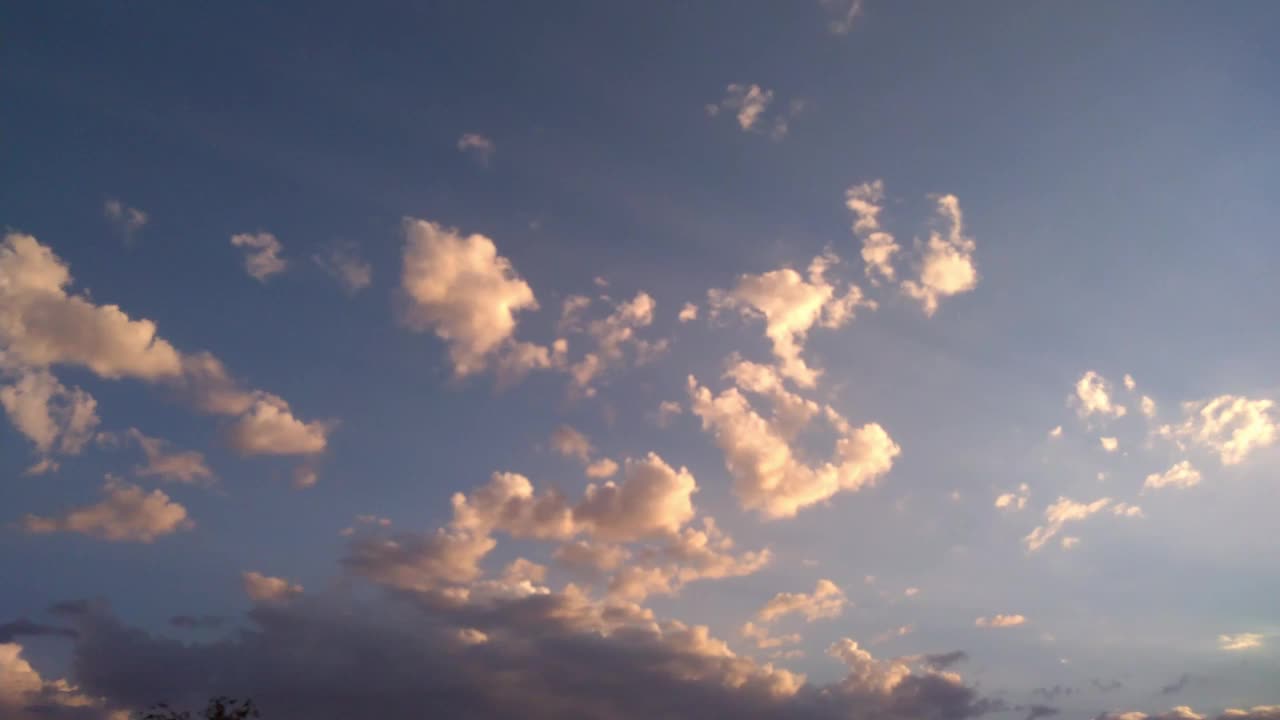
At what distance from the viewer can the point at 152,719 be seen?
115062mm

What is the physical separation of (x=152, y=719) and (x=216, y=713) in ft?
47.6

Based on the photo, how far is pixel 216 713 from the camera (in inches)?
4323
